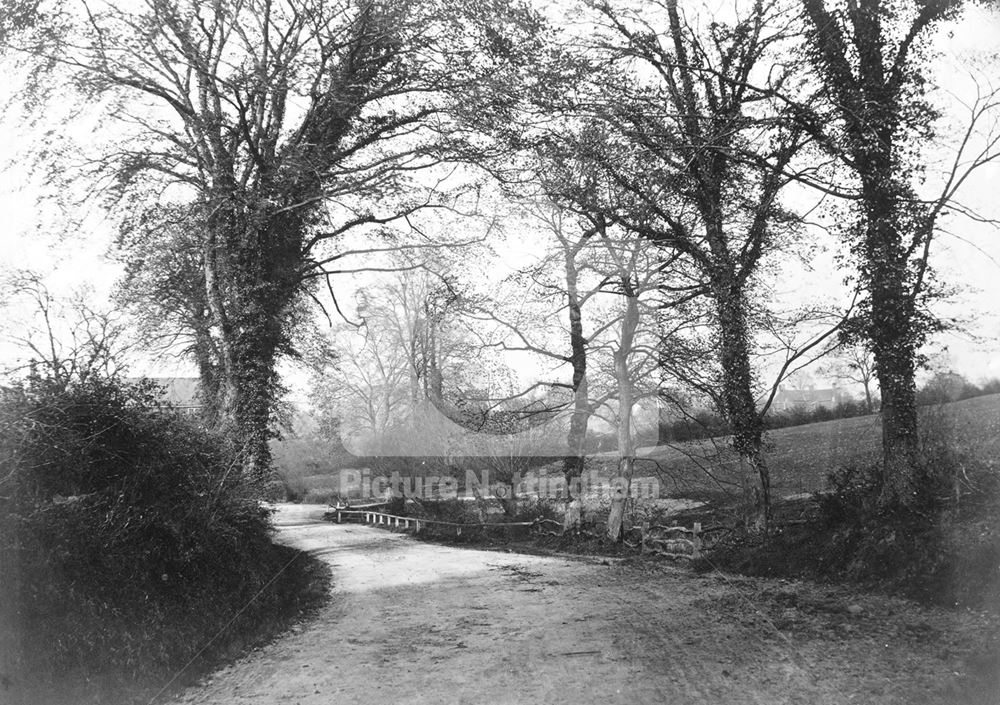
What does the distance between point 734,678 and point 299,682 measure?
3.61 metres

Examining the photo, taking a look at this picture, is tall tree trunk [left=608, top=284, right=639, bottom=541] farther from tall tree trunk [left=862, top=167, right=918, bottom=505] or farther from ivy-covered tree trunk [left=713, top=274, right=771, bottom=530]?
tall tree trunk [left=862, top=167, right=918, bottom=505]

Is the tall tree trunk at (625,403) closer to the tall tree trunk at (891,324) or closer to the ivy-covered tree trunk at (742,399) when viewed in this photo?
the ivy-covered tree trunk at (742,399)

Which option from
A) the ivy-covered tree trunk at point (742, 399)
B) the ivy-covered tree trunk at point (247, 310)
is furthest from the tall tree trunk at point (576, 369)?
the ivy-covered tree trunk at point (247, 310)

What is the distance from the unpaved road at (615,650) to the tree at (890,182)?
2257 mm

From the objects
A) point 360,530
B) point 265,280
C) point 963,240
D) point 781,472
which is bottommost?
point 360,530

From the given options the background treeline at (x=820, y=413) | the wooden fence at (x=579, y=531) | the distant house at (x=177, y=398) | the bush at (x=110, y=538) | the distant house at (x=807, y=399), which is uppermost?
the distant house at (x=177, y=398)

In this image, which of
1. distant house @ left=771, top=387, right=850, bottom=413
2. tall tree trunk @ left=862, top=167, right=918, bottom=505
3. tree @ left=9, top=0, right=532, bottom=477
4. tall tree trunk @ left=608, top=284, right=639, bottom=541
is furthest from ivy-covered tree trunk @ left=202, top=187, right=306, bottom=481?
tall tree trunk @ left=862, top=167, right=918, bottom=505

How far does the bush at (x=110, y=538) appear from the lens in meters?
5.03

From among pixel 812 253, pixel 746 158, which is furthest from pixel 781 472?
pixel 746 158

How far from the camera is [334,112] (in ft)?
41.3

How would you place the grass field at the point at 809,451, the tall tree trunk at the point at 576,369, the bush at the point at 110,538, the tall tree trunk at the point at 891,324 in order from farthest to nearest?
the tall tree trunk at the point at 576,369
the tall tree trunk at the point at 891,324
the grass field at the point at 809,451
the bush at the point at 110,538

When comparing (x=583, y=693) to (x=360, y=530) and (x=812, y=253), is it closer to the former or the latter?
(x=812, y=253)

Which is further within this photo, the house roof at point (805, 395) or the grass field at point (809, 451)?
the house roof at point (805, 395)

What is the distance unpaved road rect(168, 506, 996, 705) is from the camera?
5.18 m
